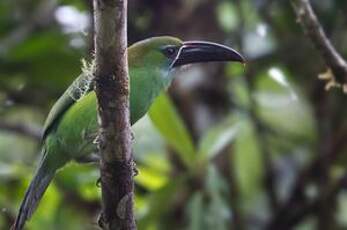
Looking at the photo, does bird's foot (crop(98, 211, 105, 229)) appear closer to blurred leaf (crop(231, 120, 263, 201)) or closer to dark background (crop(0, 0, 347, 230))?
dark background (crop(0, 0, 347, 230))

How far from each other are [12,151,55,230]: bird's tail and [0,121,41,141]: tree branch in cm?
108

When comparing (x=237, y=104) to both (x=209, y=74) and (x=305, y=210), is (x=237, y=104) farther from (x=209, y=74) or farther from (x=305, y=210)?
(x=305, y=210)

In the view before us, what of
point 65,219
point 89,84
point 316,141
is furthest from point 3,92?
point 89,84

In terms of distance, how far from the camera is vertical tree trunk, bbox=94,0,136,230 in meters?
1.68

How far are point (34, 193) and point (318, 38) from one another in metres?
0.82

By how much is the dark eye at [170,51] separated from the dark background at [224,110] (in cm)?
85

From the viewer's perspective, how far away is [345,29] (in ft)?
12.3

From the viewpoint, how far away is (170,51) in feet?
8.20

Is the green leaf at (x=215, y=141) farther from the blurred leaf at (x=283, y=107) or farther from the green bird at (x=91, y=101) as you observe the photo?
the green bird at (x=91, y=101)

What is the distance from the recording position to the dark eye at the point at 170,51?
2.49m

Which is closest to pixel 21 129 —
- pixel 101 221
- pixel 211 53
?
pixel 211 53

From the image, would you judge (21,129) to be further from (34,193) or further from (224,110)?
(34,193)

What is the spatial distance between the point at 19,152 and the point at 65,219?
595 mm

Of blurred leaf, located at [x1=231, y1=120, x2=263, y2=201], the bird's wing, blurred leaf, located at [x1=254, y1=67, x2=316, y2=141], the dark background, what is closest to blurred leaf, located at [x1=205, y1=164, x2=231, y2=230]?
the dark background
